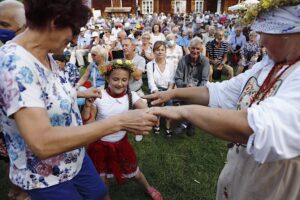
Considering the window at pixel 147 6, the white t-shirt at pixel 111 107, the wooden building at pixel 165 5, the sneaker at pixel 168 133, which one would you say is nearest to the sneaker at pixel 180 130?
the sneaker at pixel 168 133

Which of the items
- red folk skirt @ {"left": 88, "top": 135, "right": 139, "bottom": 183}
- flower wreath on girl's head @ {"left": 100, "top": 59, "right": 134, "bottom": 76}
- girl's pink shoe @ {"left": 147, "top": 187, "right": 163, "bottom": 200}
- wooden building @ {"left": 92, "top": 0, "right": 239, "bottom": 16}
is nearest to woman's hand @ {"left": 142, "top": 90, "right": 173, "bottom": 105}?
flower wreath on girl's head @ {"left": 100, "top": 59, "right": 134, "bottom": 76}

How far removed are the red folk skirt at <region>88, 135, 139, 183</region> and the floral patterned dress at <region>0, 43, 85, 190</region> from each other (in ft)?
3.74

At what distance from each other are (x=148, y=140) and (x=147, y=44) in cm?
425

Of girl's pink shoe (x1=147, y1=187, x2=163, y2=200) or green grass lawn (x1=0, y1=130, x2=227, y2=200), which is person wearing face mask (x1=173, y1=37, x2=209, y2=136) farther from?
girl's pink shoe (x1=147, y1=187, x2=163, y2=200)

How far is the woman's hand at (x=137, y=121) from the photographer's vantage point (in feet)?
5.73

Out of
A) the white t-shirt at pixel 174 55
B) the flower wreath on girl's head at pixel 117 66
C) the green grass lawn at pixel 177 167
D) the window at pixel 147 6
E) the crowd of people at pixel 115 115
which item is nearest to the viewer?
the crowd of people at pixel 115 115

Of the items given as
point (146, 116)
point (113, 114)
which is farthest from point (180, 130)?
point (146, 116)

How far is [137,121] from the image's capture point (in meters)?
1.79

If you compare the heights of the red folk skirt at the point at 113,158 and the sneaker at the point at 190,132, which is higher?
the red folk skirt at the point at 113,158

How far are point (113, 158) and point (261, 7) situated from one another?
2.34m

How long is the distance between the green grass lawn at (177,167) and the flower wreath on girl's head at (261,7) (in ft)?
8.22

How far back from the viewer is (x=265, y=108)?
135 centimetres

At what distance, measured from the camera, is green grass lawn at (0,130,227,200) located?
3.73 meters

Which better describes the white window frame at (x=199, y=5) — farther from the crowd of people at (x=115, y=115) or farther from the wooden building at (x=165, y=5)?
the crowd of people at (x=115, y=115)
